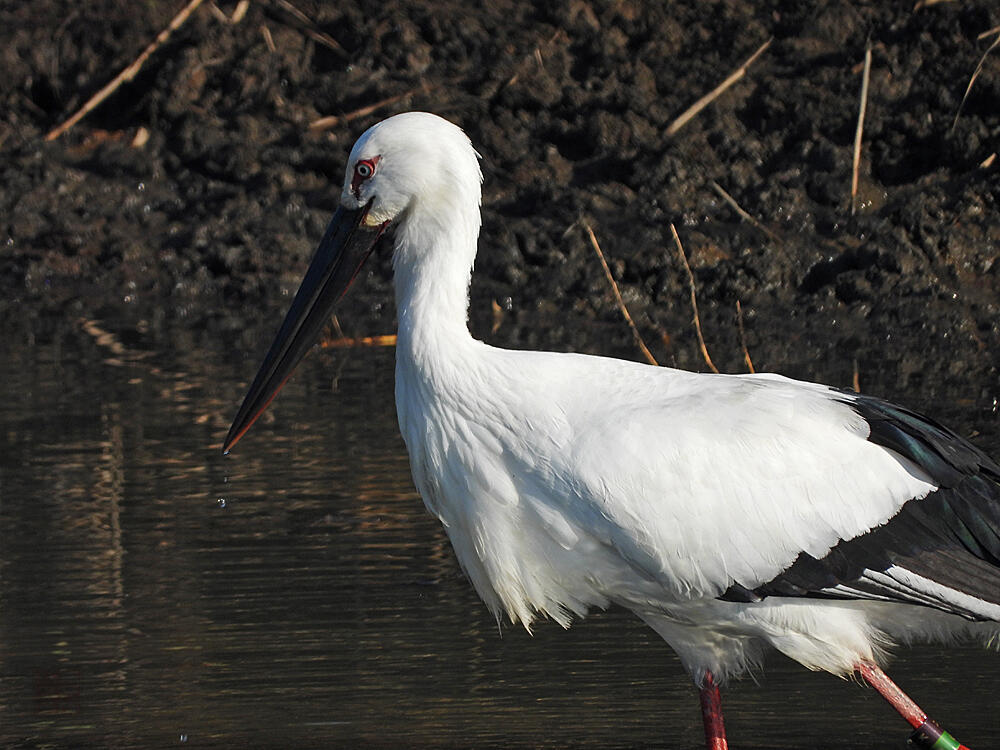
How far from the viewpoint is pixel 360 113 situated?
457 inches

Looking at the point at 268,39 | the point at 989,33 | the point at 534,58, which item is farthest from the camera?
the point at 268,39

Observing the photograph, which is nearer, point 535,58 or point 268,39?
point 535,58

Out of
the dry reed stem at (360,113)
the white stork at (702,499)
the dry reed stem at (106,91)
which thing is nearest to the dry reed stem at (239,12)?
the dry reed stem at (106,91)

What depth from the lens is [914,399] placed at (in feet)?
27.5

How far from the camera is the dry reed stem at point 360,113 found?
1162 cm

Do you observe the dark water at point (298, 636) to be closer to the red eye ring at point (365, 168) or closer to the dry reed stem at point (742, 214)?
the red eye ring at point (365, 168)

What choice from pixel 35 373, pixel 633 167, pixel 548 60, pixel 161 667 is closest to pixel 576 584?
pixel 161 667

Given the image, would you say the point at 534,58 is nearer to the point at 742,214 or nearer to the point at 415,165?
the point at 742,214

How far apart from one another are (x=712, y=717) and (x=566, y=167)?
635 cm

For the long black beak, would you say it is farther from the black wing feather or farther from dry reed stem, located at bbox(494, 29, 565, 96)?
dry reed stem, located at bbox(494, 29, 565, 96)

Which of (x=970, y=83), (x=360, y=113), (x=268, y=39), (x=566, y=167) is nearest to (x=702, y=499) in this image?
(x=970, y=83)

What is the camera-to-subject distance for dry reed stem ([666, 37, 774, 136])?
11094 mm

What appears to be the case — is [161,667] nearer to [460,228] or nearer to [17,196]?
[460,228]

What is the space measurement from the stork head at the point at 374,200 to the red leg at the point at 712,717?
4.98 feet
